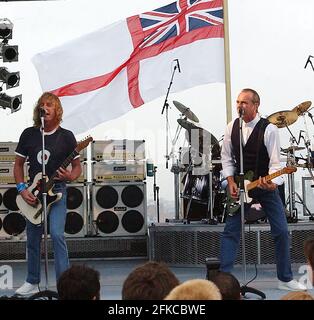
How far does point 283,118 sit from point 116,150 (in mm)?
2018

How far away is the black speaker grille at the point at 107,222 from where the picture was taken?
850 cm

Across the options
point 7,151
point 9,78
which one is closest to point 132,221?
point 7,151

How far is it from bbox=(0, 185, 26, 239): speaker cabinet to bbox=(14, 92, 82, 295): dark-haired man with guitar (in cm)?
276

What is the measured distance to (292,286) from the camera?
18.7ft

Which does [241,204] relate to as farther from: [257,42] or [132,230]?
[132,230]

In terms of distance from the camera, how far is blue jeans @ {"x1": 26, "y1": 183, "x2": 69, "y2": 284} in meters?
5.66

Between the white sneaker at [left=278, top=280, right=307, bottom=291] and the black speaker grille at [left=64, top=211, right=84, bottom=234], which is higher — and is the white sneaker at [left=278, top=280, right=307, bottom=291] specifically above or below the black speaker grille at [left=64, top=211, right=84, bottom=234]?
below

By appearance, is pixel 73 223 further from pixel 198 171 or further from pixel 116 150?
pixel 198 171

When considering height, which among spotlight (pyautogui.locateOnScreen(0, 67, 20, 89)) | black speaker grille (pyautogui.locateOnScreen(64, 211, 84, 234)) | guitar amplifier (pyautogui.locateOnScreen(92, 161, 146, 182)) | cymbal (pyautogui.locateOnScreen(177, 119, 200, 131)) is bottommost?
black speaker grille (pyautogui.locateOnScreen(64, 211, 84, 234))

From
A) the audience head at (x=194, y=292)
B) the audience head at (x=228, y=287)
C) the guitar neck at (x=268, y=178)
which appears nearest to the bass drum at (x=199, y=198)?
the guitar neck at (x=268, y=178)

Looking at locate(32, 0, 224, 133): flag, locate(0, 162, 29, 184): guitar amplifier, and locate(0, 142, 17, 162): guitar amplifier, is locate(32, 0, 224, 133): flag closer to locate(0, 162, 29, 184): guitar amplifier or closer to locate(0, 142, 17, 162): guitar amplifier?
locate(0, 142, 17, 162): guitar amplifier

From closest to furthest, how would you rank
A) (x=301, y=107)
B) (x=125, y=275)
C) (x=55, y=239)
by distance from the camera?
(x=55, y=239) → (x=125, y=275) → (x=301, y=107)

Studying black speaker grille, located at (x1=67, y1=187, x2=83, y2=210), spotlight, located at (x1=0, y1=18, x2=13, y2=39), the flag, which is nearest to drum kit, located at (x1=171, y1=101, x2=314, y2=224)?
the flag

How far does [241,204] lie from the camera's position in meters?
5.52
